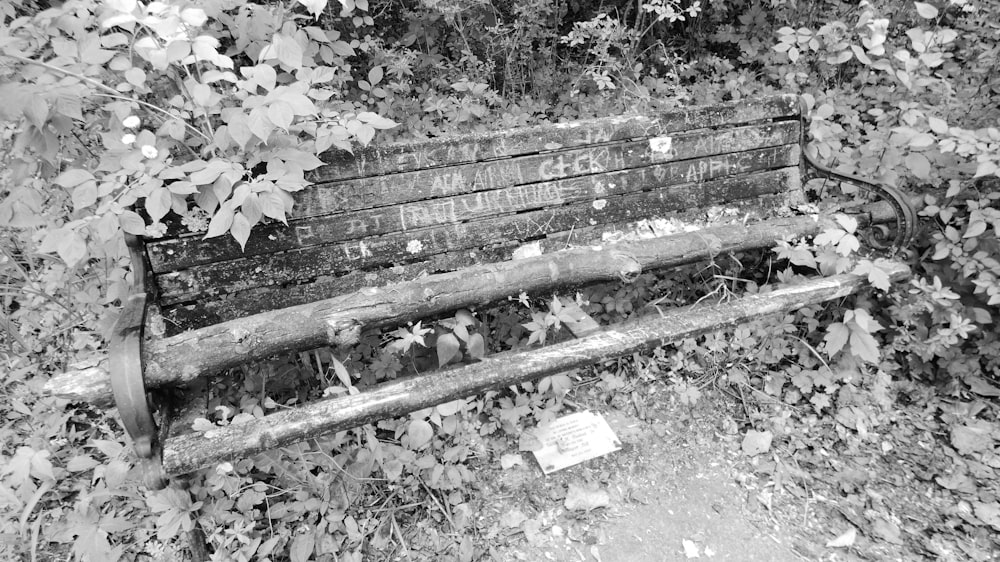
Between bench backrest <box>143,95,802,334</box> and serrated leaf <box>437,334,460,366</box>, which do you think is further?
bench backrest <box>143,95,802,334</box>

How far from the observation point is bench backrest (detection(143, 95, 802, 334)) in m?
2.12

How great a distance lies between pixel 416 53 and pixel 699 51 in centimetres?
235

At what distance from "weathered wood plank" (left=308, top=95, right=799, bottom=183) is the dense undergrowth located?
0.43ft

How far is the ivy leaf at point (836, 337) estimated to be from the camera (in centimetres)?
238

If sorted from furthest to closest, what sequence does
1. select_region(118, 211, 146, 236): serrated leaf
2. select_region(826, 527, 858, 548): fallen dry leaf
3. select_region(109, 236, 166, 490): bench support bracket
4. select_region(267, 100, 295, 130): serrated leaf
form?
1. select_region(826, 527, 858, 548): fallen dry leaf
2. select_region(118, 211, 146, 236): serrated leaf
3. select_region(267, 100, 295, 130): serrated leaf
4. select_region(109, 236, 166, 490): bench support bracket

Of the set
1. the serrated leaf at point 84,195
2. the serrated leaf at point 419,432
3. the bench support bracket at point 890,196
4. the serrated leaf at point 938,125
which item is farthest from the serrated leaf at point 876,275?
the serrated leaf at point 84,195

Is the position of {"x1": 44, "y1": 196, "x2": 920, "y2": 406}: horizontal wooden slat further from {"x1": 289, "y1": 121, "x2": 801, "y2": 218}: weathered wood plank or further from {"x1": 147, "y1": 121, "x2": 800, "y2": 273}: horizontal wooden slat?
{"x1": 289, "y1": 121, "x2": 801, "y2": 218}: weathered wood plank

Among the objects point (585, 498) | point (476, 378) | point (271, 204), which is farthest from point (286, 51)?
point (585, 498)

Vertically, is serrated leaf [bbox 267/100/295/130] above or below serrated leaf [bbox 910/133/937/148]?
above

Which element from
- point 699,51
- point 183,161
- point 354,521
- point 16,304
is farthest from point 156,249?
point 699,51

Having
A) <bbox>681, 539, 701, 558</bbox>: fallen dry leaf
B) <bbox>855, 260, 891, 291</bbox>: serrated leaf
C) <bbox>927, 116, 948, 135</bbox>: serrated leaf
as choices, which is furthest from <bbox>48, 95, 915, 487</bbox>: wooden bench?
<bbox>681, 539, 701, 558</bbox>: fallen dry leaf

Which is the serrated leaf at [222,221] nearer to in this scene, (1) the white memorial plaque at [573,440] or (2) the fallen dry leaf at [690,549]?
(1) the white memorial plaque at [573,440]

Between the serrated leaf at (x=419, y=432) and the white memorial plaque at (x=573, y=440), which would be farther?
the white memorial plaque at (x=573, y=440)

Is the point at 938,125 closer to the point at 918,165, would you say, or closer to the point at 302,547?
the point at 918,165
